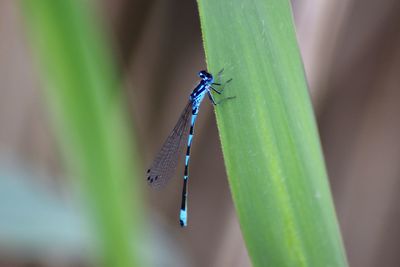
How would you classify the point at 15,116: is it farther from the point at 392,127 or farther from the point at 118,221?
the point at 118,221

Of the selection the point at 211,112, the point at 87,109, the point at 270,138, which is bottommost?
the point at 87,109

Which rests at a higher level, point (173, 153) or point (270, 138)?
point (173, 153)

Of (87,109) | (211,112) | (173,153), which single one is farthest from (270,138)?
(211,112)

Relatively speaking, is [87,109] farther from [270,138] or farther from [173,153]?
[173,153]

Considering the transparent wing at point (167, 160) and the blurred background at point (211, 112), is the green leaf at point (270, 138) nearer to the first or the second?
the transparent wing at point (167, 160)

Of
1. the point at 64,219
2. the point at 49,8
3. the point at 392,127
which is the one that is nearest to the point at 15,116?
the point at 64,219

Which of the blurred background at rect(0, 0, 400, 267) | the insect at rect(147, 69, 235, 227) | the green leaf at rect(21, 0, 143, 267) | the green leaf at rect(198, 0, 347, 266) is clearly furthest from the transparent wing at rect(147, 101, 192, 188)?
the green leaf at rect(21, 0, 143, 267)

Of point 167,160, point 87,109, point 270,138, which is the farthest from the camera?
point 167,160
